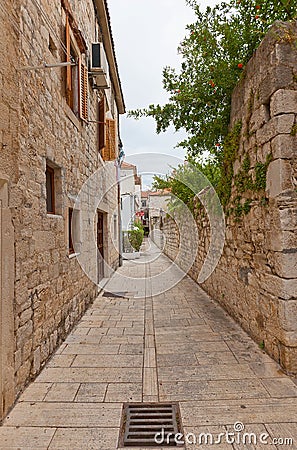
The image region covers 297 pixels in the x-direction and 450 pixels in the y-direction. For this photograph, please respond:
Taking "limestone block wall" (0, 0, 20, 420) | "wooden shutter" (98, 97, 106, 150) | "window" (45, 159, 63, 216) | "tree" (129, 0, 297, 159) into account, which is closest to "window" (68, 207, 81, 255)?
"window" (45, 159, 63, 216)

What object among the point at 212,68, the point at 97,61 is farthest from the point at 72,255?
the point at 97,61

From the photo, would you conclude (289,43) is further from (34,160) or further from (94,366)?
(94,366)

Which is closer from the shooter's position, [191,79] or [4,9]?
[4,9]

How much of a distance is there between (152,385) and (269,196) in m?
2.28

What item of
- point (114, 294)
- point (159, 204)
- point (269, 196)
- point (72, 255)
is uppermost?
point (159, 204)

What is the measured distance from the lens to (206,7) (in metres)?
5.09

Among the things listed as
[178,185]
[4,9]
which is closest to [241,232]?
[4,9]

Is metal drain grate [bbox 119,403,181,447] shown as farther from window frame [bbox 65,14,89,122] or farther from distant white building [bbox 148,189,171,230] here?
distant white building [bbox 148,189,171,230]

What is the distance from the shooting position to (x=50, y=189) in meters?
4.29

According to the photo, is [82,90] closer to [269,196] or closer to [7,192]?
[7,192]

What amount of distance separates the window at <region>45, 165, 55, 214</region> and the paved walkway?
1.79 metres

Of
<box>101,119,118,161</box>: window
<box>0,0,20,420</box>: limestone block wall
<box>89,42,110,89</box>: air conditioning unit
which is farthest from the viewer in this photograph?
<box>101,119,118,161</box>: window

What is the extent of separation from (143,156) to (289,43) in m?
5.73

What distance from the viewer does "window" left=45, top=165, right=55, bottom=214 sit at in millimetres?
4168
